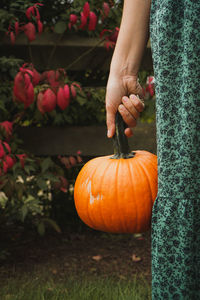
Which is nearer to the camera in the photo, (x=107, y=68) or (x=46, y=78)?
(x=46, y=78)

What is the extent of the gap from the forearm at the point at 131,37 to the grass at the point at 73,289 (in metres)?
1.31

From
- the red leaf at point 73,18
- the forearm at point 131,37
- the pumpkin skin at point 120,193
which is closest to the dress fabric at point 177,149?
the forearm at point 131,37

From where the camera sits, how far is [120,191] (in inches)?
48.7

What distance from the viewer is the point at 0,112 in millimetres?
2730

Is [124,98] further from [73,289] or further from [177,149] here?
[73,289]

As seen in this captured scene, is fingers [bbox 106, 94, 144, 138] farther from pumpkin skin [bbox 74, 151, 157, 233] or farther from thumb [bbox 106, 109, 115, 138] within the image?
pumpkin skin [bbox 74, 151, 157, 233]

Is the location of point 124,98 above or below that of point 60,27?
below

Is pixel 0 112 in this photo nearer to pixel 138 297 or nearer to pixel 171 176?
pixel 138 297

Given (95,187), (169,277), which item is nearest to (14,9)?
(95,187)

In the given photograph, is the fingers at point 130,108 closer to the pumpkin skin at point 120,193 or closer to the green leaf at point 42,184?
the pumpkin skin at point 120,193

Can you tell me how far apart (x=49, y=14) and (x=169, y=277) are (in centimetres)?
240

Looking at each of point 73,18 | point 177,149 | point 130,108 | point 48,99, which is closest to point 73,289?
point 48,99

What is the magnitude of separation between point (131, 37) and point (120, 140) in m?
0.33

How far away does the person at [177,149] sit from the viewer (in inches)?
35.8
